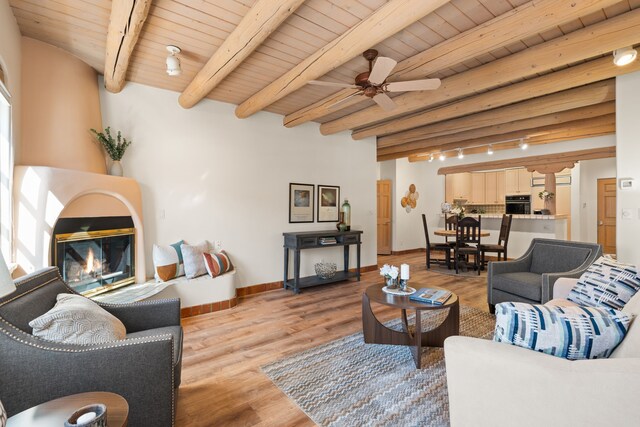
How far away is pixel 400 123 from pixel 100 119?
3.95 metres

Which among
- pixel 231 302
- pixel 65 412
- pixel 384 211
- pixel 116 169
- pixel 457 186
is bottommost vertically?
pixel 231 302

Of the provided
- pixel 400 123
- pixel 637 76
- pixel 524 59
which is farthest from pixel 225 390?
pixel 637 76

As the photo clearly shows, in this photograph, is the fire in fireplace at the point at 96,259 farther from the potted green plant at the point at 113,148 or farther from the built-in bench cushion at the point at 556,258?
the built-in bench cushion at the point at 556,258

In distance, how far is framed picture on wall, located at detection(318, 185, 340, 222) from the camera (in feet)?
17.0

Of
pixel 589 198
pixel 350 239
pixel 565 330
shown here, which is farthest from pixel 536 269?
pixel 589 198

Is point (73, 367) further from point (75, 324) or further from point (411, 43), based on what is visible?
point (411, 43)

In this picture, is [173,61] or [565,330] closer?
[565,330]

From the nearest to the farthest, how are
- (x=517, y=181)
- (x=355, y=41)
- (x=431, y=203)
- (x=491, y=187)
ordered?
(x=355, y=41) < (x=517, y=181) < (x=491, y=187) < (x=431, y=203)

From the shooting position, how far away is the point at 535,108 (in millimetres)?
3920

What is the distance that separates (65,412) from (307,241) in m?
3.61

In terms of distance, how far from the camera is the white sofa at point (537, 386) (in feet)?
3.25

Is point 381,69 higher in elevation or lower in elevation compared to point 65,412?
higher

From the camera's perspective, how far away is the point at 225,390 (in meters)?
2.10

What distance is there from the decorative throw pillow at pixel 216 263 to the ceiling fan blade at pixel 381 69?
2.72m
